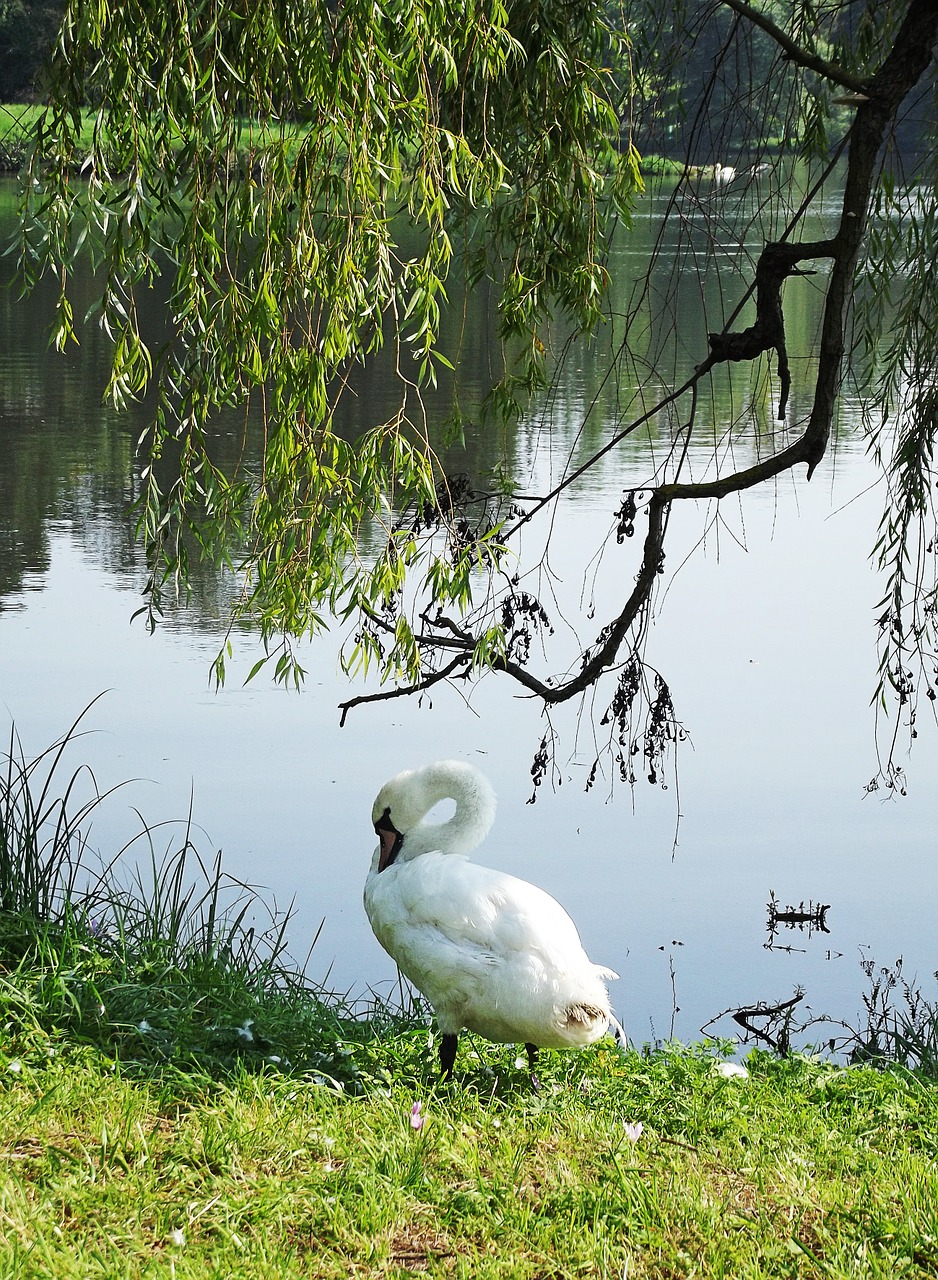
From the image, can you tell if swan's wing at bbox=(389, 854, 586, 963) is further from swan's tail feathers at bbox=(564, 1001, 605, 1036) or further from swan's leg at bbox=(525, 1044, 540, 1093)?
swan's leg at bbox=(525, 1044, 540, 1093)

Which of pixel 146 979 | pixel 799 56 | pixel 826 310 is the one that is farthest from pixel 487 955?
pixel 799 56

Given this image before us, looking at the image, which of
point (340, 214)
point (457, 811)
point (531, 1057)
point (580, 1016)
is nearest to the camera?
point (340, 214)

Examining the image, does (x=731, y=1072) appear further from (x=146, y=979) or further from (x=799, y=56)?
(x=799, y=56)

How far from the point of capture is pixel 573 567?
845 cm

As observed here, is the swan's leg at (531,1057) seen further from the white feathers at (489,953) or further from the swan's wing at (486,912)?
the swan's wing at (486,912)

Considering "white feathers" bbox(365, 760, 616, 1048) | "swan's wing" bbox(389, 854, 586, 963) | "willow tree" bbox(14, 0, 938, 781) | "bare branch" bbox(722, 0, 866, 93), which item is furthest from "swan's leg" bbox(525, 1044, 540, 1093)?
"bare branch" bbox(722, 0, 866, 93)

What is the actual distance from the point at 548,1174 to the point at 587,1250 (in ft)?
1.04

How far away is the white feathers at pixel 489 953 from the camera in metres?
3.38

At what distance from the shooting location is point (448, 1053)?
11.6 feet

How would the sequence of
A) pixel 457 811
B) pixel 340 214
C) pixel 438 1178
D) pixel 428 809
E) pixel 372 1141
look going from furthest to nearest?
pixel 428 809 → pixel 457 811 → pixel 340 214 → pixel 372 1141 → pixel 438 1178

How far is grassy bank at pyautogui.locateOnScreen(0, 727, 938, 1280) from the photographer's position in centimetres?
262

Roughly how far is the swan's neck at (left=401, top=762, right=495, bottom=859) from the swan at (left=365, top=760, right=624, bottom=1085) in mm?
225

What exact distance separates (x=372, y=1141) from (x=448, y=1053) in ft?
1.75

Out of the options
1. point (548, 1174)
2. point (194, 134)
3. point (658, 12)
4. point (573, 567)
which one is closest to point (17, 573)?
point (573, 567)
